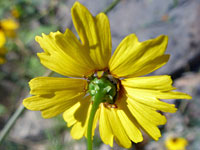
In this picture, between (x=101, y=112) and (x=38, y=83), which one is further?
(x=101, y=112)

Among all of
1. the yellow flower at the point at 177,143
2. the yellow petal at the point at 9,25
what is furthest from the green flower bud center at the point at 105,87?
the yellow petal at the point at 9,25

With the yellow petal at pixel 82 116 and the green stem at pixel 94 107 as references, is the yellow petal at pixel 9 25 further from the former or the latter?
the green stem at pixel 94 107

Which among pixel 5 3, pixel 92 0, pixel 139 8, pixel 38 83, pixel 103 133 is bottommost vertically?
pixel 103 133

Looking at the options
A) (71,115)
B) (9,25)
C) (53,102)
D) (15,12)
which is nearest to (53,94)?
(53,102)

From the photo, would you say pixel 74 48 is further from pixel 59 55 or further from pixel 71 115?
pixel 71 115

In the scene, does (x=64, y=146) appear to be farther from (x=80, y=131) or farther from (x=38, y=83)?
(x=38, y=83)

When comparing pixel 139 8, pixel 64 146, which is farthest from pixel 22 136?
pixel 139 8

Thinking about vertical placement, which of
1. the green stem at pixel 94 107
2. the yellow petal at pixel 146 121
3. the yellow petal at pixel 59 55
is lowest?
the yellow petal at pixel 146 121
